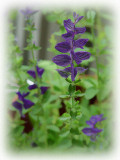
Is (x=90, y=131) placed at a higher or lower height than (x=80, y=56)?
lower

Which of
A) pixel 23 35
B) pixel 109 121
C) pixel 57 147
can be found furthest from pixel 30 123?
pixel 23 35

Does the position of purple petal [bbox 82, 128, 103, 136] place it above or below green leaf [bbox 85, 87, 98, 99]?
below

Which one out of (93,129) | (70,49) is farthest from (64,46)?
(93,129)

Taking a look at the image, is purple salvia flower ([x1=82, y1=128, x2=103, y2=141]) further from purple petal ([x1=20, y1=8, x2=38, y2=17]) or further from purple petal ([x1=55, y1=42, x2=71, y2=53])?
purple petal ([x1=20, y1=8, x2=38, y2=17])

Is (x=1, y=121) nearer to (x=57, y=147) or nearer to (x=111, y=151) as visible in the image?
(x=57, y=147)

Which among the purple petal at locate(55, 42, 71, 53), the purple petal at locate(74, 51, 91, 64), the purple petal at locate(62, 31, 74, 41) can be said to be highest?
the purple petal at locate(62, 31, 74, 41)

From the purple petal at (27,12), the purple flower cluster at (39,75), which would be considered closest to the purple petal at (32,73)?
the purple flower cluster at (39,75)

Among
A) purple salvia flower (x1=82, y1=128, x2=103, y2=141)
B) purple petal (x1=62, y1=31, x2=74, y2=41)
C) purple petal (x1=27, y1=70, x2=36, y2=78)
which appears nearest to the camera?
purple petal (x1=62, y1=31, x2=74, y2=41)

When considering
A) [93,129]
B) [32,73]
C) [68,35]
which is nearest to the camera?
[68,35]

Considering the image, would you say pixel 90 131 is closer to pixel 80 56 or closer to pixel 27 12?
pixel 80 56

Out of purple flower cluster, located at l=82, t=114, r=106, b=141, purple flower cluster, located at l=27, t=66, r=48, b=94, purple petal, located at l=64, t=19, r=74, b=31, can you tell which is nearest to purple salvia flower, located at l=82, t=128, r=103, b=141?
purple flower cluster, located at l=82, t=114, r=106, b=141

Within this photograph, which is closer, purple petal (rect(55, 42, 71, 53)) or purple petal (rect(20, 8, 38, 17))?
purple petal (rect(55, 42, 71, 53))
